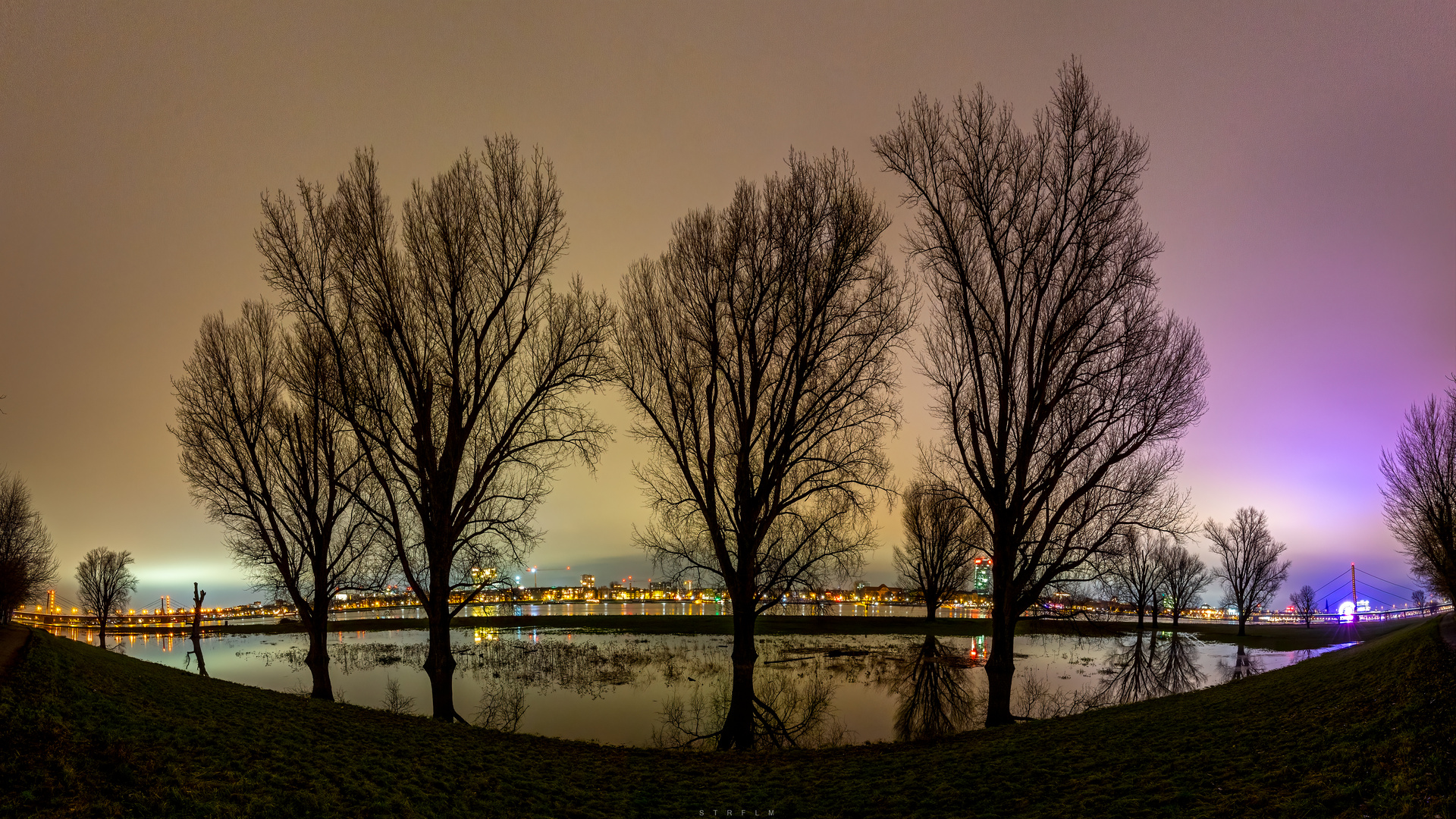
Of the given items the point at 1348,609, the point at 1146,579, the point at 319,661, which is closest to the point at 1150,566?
the point at 1146,579

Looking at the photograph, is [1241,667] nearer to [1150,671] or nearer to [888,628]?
[1150,671]

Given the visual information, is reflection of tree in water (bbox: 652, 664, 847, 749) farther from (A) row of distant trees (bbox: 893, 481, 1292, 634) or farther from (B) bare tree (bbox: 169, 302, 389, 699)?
(A) row of distant trees (bbox: 893, 481, 1292, 634)

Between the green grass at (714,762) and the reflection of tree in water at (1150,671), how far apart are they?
30.0 ft

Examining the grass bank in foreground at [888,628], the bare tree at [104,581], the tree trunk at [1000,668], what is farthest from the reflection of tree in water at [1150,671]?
the bare tree at [104,581]

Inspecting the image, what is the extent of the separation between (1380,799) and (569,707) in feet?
61.8

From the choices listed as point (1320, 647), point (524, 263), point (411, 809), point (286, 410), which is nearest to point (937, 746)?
point (411, 809)

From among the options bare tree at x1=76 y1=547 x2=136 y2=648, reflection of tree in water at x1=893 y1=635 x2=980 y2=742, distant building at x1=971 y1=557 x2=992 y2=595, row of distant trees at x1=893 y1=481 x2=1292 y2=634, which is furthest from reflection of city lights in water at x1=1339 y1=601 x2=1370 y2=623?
bare tree at x1=76 y1=547 x2=136 y2=648

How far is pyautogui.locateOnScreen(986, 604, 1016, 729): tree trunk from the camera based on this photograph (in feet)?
52.9

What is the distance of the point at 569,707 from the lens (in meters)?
20.2

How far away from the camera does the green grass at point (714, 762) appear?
6.95m

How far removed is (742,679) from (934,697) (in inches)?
295

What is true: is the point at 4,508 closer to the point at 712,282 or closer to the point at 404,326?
the point at 404,326

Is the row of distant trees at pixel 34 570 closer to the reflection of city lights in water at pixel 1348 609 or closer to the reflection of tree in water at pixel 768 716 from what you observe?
the reflection of tree in water at pixel 768 716

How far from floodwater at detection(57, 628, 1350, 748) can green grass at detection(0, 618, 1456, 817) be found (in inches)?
170
